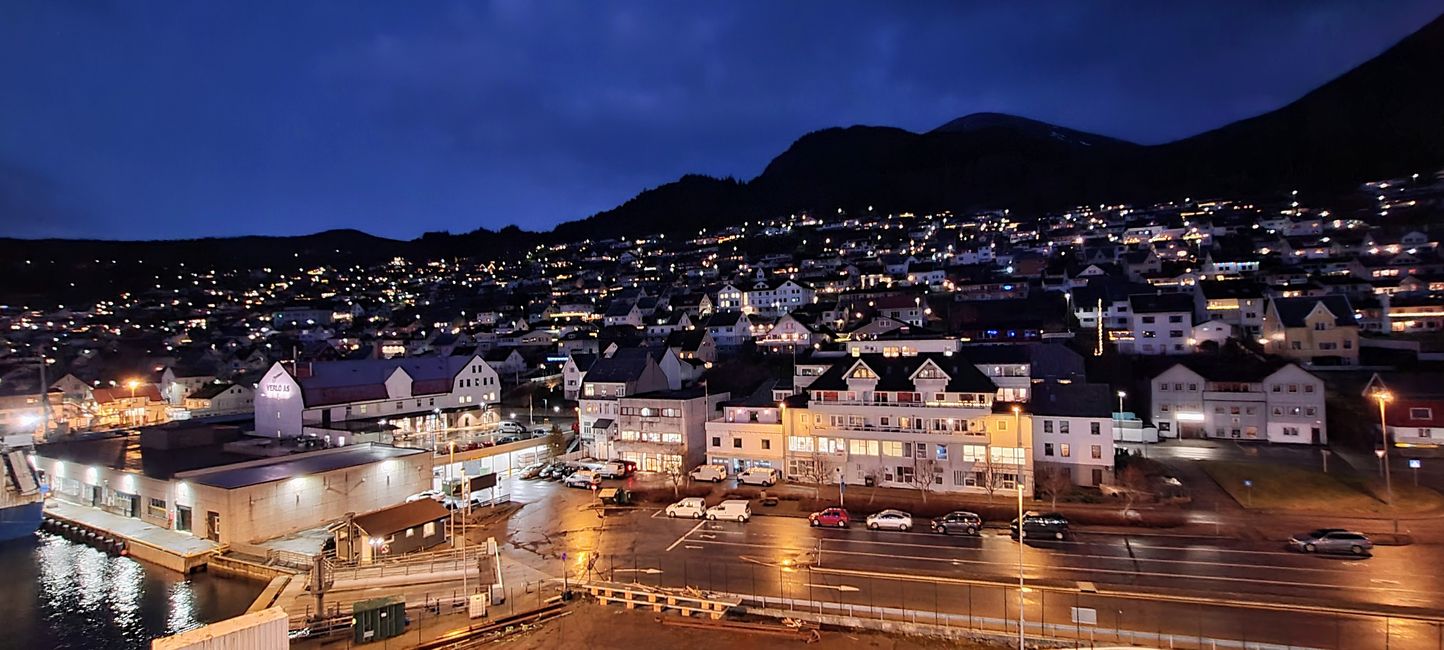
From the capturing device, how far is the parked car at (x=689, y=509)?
95.4 ft

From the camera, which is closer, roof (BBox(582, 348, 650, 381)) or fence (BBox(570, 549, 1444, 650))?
fence (BBox(570, 549, 1444, 650))

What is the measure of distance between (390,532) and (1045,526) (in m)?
25.0

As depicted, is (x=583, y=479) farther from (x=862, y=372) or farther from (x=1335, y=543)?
(x=1335, y=543)

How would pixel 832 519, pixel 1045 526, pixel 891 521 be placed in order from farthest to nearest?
1. pixel 832 519
2. pixel 891 521
3. pixel 1045 526

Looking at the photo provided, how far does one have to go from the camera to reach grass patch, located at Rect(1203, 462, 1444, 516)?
26047 millimetres

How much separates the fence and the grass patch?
39.1 ft

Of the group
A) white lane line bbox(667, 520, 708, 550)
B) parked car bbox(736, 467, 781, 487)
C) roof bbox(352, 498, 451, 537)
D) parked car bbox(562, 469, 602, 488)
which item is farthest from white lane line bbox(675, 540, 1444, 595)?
parked car bbox(562, 469, 602, 488)

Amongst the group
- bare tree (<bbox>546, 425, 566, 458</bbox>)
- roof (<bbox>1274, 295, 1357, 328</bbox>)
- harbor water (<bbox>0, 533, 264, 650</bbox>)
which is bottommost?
harbor water (<bbox>0, 533, 264, 650</bbox>)

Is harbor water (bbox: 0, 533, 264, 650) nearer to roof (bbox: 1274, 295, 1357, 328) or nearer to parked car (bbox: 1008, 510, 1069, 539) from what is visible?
parked car (bbox: 1008, 510, 1069, 539)

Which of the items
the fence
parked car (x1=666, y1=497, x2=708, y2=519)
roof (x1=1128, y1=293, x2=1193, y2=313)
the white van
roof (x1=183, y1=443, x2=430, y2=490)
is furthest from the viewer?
roof (x1=1128, y1=293, x2=1193, y2=313)

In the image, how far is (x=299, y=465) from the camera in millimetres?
32375

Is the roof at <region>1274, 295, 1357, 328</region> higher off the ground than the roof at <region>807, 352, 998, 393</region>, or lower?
higher

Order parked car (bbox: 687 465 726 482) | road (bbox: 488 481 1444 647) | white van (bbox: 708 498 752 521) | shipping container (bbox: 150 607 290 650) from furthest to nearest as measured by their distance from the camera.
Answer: parked car (bbox: 687 465 726 482), white van (bbox: 708 498 752 521), road (bbox: 488 481 1444 647), shipping container (bbox: 150 607 290 650)

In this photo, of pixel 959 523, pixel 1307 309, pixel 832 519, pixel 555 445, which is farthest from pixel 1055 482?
pixel 1307 309
